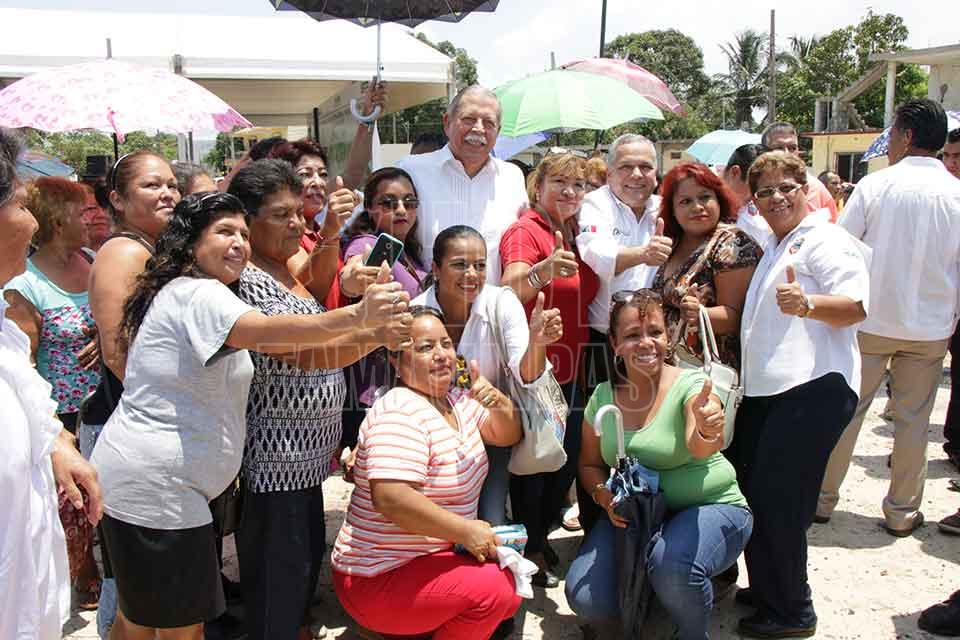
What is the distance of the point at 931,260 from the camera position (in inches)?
157

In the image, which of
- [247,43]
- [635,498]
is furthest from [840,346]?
[247,43]

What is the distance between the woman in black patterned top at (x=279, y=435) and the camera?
259cm

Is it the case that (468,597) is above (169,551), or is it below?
below

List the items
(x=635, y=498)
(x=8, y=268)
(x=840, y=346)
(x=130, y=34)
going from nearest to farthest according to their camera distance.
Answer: (x=8, y=268) → (x=635, y=498) → (x=840, y=346) → (x=130, y=34)

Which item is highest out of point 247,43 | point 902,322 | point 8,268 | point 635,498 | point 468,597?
point 247,43

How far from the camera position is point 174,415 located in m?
2.18

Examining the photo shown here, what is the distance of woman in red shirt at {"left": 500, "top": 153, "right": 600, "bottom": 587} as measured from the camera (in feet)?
11.0

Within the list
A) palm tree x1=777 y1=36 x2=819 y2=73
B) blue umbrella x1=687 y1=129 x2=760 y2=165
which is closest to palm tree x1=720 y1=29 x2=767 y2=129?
palm tree x1=777 y1=36 x2=819 y2=73

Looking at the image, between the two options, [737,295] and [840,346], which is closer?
[840,346]

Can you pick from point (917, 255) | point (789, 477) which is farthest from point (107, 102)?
point (917, 255)

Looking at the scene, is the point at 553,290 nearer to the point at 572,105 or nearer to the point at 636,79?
the point at 572,105

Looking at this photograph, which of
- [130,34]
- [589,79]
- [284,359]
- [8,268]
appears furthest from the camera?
[130,34]

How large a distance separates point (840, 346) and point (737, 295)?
0.45m

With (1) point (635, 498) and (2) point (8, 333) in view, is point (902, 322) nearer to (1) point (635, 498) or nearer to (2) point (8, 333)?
(1) point (635, 498)
